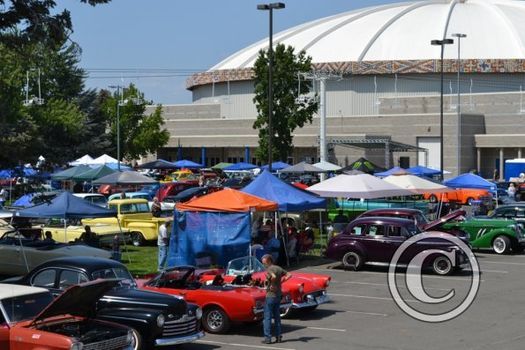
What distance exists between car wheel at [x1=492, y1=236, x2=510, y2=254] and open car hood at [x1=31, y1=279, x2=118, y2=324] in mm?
18306

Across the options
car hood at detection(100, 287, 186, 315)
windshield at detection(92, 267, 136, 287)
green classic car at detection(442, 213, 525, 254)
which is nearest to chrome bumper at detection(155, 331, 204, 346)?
car hood at detection(100, 287, 186, 315)

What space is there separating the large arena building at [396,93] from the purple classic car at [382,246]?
37261mm

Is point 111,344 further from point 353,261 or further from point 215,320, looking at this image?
point 353,261

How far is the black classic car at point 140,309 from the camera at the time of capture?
14.0 meters

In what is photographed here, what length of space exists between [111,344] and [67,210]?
41.0ft

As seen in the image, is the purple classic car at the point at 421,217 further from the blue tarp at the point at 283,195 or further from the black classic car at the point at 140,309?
the black classic car at the point at 140,309

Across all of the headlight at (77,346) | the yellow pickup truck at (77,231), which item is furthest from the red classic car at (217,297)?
the yellow pickup truck at (77,231)

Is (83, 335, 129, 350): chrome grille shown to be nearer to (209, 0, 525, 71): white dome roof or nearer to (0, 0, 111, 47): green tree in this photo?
(0, 0, 111, 47): green tree

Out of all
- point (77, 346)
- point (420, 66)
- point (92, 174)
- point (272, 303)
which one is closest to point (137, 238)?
point (92, 174)

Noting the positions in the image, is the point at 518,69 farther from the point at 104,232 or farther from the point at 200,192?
the point at 104,232

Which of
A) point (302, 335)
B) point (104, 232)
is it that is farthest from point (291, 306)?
point (104, 232)

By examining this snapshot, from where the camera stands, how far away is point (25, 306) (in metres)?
13.0

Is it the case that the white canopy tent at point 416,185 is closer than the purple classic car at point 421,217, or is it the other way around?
the purple classic car at point 421,217

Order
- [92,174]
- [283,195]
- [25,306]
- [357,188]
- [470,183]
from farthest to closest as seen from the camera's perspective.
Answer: [92,174]
[470,183]
[357,188]
[283,195]
[25,306]
